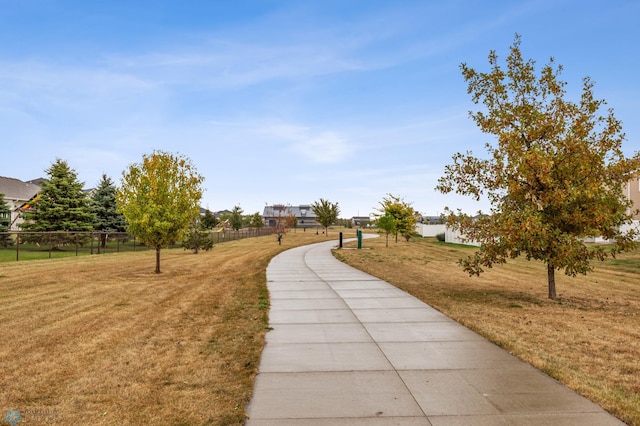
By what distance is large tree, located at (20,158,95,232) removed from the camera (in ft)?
115

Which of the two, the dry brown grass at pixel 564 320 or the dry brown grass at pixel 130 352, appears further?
the dry brown grass at pixel 564 320

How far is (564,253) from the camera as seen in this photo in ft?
33.0

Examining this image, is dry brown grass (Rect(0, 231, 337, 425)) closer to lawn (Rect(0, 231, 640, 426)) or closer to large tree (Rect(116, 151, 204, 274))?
lawn (Rect(0, 231, 640, 426))

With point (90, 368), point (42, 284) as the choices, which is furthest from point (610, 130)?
point (42, 284)

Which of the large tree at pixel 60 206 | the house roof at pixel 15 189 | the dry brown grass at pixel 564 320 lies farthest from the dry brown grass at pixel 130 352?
the house roof at pixel 15 189

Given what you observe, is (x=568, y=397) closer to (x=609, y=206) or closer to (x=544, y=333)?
(x=544, y=333)

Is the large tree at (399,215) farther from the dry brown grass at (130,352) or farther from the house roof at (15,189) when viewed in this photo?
the house roof at (15,189)

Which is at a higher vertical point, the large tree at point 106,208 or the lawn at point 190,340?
the large tree at point 106,208

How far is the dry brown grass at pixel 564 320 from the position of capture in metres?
5.36

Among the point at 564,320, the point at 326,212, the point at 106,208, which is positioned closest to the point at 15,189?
the point at 106,208

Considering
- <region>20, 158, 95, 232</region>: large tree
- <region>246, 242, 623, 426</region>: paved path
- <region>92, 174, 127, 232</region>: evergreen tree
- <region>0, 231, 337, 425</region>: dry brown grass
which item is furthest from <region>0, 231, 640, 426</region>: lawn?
<region>92, 174, 127, 232</region>: evergreen tree

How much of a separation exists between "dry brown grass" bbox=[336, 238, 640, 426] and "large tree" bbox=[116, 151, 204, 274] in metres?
8.49

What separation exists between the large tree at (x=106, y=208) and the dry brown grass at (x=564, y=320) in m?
32.0

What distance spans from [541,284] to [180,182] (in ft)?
48.9
